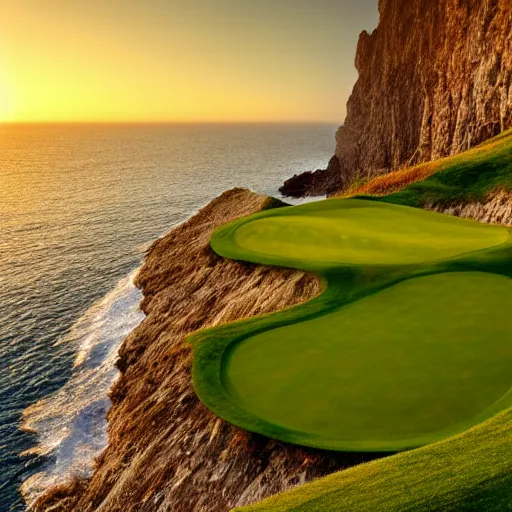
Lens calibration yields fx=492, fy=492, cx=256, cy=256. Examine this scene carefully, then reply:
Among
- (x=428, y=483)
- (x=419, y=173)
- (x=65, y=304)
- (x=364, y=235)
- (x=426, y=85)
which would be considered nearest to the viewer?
(x=428, y=483)

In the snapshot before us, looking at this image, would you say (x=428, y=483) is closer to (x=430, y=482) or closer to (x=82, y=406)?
(x=430, y=482)

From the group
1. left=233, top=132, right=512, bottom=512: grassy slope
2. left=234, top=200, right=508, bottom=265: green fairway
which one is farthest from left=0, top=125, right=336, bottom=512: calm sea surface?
left=233, top=132, right=512, bottom=512: grassy slope

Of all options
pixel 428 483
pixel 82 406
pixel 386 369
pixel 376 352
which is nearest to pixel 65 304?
pixel 82 406

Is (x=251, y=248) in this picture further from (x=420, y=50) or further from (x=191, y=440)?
(x=420, y=50)

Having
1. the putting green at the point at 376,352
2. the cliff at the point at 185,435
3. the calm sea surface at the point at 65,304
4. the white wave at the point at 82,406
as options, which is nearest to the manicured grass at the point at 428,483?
Answer: the putting green at the point at 376,352

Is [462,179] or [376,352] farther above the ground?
[462,179]

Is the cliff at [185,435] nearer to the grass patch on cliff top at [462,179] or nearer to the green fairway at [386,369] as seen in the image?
the green fairway at [386,369]
